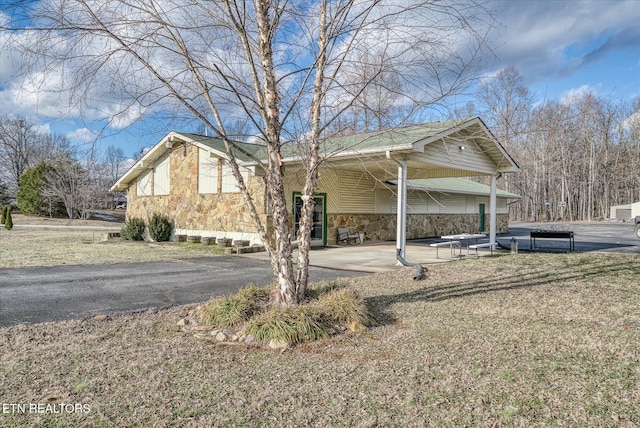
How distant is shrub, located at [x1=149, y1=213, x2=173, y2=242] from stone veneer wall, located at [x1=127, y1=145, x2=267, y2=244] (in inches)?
11.9

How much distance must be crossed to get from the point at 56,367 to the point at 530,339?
4.53m

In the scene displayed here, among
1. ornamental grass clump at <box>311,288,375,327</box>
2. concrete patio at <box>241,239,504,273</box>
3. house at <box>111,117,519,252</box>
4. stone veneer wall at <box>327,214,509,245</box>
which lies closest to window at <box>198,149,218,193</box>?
house at <box>111,117,519,252</box>

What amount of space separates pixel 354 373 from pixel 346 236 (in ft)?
43.6

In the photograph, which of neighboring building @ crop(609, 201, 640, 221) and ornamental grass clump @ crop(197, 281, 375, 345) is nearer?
ornamental grass clump @ crop(197, 281, 375, 345)

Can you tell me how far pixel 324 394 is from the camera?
3.11m

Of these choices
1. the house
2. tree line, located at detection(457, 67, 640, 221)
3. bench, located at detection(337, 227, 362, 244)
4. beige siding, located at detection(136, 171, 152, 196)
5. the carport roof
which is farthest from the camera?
tree line, located at detection(457, 67, 640, 221)

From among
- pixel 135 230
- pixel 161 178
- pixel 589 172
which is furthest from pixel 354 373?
pixel 589 172

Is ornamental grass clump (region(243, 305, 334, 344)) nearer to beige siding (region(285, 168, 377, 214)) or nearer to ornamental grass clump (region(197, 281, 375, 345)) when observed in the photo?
ornamental grass clump (region(197, 281, 375, 345))

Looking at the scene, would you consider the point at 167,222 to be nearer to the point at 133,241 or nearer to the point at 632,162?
the point at 133,241

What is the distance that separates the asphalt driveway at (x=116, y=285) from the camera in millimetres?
5848

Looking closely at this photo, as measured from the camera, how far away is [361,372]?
3.55 m

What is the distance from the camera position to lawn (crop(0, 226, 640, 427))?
279 centimetres

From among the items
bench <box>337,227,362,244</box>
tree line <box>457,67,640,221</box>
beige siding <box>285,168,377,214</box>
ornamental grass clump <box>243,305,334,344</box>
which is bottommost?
ornamental grass clump <box>243,305,334,344</box>

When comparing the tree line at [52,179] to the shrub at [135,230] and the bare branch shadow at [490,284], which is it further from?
the bare branch shadow at [490,284]
